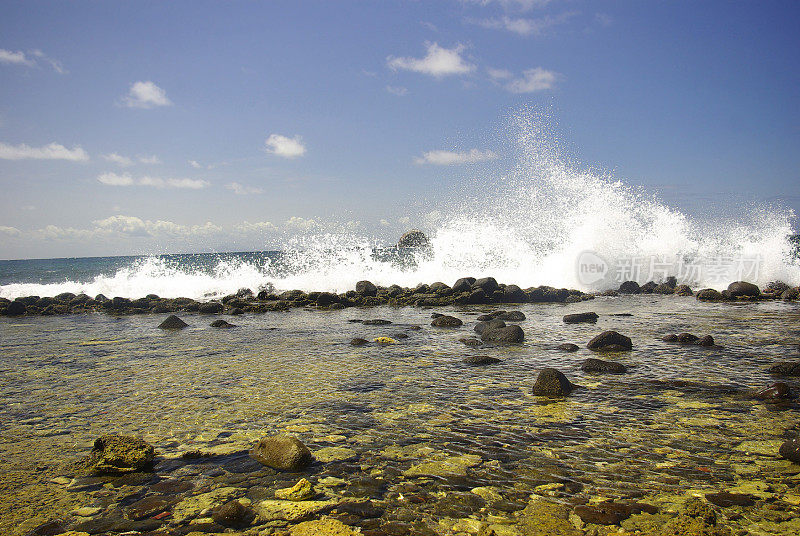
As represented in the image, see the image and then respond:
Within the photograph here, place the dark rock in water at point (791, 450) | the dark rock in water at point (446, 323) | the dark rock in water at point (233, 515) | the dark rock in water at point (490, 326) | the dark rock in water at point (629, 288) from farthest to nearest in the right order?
the dark rock in water at point (629, 288) → the dark rock in water at point (446, 323) → the dark rock in water at point (490, 326) → the dark rock in water at point (791, 450) → the dark rock in water at point (233, 515)

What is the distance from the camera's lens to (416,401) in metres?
6.30

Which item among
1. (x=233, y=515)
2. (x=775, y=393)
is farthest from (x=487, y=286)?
(x=233, y=515)

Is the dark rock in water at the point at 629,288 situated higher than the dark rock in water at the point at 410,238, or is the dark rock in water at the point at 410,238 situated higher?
the dark rock in water at the point at 410,238

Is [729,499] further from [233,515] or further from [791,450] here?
[233,515]

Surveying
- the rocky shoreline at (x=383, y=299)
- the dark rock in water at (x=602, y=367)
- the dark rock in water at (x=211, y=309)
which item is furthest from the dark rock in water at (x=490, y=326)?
the dark rock in water at (x=211, y=309)

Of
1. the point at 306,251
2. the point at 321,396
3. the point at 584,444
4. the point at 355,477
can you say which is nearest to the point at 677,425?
the point at 584,444

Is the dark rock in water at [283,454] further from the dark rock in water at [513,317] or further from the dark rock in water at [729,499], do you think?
the dark rock in water at [513,317]

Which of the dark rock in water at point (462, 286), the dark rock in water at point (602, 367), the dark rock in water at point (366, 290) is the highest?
the dark rock in water at point (462, 286)

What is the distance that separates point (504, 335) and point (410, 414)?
17.0 ft

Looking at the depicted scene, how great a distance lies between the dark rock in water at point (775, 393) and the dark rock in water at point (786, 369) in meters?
1.24

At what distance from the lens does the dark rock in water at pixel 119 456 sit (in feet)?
14.1

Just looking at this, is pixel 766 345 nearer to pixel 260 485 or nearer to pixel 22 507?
pixel 260 485

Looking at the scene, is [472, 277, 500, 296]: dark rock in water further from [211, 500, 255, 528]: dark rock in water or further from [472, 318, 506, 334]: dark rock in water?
[211, 500, 255, 528]: dark rock in water

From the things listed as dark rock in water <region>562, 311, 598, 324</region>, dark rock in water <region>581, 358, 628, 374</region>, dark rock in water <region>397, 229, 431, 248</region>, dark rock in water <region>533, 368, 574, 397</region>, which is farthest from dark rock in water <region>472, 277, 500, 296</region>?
dark rock in water <region>397, 229, 431, 248</region>
